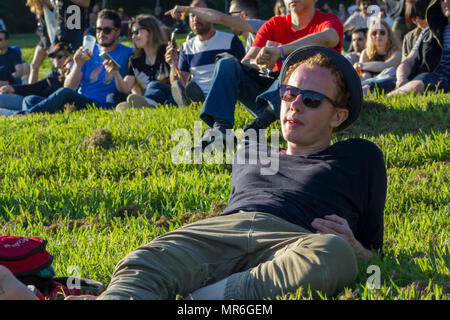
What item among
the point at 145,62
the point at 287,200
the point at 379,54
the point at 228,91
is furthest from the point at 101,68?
the point at 287,200

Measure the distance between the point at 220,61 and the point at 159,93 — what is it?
2424 millimetres

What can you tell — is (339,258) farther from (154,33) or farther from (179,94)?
(154,33)

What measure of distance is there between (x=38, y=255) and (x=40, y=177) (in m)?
2.91

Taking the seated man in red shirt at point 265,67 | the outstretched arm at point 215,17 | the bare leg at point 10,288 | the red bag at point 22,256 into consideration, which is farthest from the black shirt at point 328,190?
the outstretched arm at point 215,17

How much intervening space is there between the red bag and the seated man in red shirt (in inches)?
116

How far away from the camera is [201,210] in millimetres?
4738

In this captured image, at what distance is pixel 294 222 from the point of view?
11.0 feet

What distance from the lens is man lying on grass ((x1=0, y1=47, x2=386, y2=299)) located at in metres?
2.88

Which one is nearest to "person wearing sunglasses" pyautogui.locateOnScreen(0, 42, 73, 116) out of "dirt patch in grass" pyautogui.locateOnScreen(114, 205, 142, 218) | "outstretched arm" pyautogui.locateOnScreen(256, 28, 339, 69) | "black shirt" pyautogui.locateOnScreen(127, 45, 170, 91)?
"black shirt" pyautogui.locateOnScreen(127, 45, 170, 91)

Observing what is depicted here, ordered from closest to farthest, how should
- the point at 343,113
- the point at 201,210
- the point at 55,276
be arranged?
1. the point at 55,276
2. the point at 343,113
3. the point at 201,210

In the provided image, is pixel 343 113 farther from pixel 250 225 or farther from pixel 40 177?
pixel 40 177

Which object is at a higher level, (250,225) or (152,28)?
(152,28)
